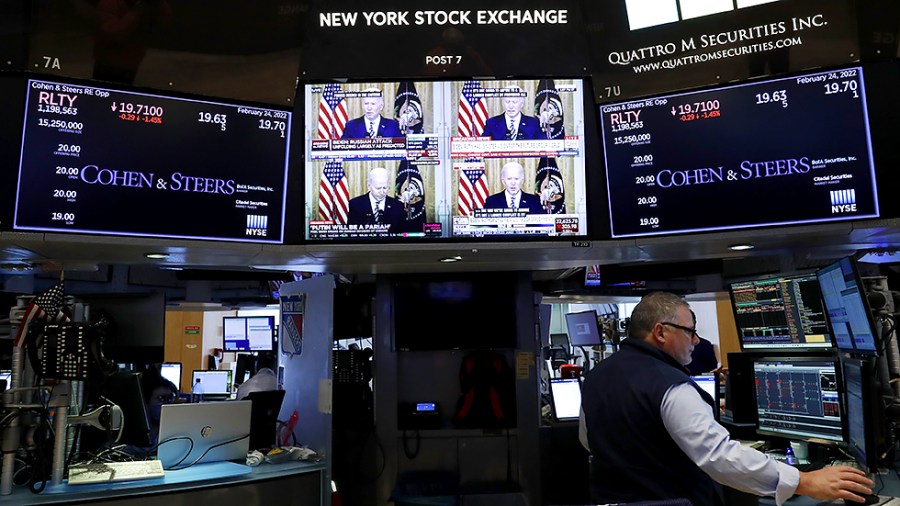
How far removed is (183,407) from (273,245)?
1.09m

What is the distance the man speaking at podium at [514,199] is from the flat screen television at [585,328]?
549 centimetres

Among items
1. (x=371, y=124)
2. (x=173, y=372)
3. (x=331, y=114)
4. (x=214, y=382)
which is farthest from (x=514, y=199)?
(x=173, y=372)

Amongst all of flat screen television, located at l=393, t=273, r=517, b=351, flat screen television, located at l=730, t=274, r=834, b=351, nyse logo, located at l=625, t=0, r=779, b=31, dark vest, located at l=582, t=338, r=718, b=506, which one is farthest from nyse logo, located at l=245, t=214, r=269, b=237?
flat screen television, located at l=730, t=274, r=834, b=351

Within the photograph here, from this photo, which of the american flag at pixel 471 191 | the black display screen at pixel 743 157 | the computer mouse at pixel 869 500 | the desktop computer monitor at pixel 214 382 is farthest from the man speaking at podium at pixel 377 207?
the desktop computer monitor at pixel 214 382

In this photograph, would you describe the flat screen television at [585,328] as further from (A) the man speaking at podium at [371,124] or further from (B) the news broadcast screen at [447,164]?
(A) the man speaking at podium at [371,124]

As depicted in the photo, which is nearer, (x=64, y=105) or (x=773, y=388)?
(x=64, y=105)

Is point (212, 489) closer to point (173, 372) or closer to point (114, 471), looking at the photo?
point (114, 471)

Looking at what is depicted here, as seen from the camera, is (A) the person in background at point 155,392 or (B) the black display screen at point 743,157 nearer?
(B) the black display screen at point 743,157

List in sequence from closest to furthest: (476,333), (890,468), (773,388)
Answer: (890,468) → (773,388) → (476,333)

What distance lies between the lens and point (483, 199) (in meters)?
3.53

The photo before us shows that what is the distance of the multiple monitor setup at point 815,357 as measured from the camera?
9.11 feet

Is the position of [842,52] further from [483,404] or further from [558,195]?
[483,404]

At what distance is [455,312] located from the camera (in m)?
5.05

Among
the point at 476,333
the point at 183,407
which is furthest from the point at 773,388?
the point at 183,407
